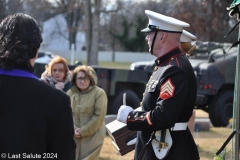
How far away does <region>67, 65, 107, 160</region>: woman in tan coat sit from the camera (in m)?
6.83

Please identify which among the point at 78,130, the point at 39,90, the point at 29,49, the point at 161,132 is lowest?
the point at 78,130

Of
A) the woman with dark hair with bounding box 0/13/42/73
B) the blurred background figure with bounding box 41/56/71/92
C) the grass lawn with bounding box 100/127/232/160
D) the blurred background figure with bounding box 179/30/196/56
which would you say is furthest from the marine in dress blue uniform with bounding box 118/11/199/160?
the grass lawn with bounding box 100/127/232/160

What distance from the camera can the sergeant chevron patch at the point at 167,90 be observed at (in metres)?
3.73

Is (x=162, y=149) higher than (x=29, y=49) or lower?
lower

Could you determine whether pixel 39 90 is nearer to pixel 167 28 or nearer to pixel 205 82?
pixel 167 28

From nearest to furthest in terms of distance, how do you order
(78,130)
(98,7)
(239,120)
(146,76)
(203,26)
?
(239,120)
(78,130)
(146,76)
(203,26)
(98,7)

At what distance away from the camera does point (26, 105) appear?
8.56 feet

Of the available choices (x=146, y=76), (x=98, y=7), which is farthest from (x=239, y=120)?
(x=98, y=7)

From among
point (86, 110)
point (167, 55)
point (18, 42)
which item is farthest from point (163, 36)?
point (86, 110)

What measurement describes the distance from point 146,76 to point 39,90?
10419mm

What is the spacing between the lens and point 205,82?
13.3m

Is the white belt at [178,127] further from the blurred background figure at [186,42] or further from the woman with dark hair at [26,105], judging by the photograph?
the woman with dark hair at [26,105]

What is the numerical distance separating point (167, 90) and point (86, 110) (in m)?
3.20

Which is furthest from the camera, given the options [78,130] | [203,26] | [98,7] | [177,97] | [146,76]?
[98,7]
